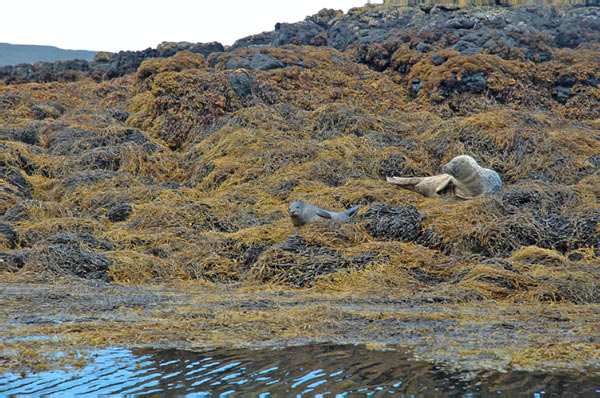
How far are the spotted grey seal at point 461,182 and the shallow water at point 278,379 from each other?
6196mm

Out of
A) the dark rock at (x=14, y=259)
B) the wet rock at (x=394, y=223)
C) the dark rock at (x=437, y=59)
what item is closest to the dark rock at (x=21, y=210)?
the dark rock at (x=14, y=259)

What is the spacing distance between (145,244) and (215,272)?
1.29 meters

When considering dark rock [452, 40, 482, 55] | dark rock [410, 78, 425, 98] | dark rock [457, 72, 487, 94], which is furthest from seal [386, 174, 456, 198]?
dark rock [452, 40, 482, 55]

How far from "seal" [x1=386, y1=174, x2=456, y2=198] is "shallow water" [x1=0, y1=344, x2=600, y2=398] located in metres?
6.31

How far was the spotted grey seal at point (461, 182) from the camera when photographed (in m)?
9.31

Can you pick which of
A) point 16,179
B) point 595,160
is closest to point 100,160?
point 16,179

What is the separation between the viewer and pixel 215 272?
21.5 feet

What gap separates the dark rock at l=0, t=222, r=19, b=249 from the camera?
7277 millimetres

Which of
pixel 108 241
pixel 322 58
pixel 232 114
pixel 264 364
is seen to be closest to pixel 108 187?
pixel 108 241

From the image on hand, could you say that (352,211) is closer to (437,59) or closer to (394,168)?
(394,168)

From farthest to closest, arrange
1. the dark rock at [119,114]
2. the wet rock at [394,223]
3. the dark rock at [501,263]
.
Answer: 1. the dark rock at [119,114]
2. the wet rock at [394,223]
3. the dark rock at [501,263]

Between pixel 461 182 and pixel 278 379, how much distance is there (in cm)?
694

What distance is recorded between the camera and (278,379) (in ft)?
10.2

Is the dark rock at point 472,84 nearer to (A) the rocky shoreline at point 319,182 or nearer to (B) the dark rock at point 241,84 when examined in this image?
(A) the rocky shoreline at point 319,182
